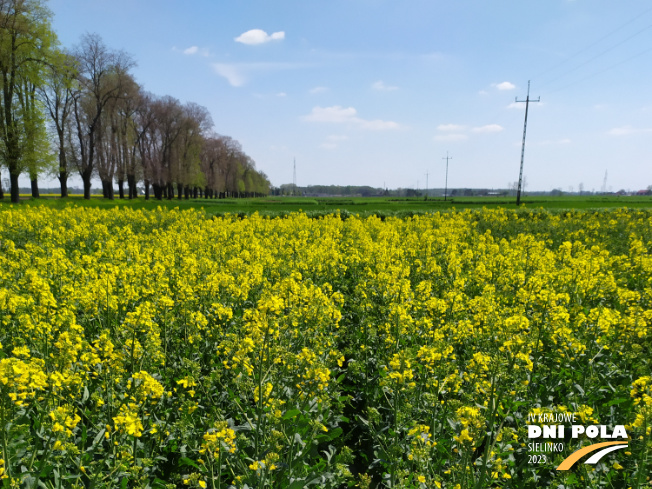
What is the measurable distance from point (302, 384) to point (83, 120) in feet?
164

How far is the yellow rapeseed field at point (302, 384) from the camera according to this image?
303 centimetres

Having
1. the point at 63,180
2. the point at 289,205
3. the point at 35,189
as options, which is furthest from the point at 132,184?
the point at 289,205

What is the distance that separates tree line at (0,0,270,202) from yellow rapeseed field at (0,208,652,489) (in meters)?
32.0

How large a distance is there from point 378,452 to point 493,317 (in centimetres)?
227

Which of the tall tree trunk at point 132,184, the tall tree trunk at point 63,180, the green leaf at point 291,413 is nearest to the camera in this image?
the green leaf at point 291,413

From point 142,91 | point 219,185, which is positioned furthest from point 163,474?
point 219,185

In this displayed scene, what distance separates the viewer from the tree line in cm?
3031

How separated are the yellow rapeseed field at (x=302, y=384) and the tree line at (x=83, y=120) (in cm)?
3205

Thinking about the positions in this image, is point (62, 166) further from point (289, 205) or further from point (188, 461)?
point (188, 461)

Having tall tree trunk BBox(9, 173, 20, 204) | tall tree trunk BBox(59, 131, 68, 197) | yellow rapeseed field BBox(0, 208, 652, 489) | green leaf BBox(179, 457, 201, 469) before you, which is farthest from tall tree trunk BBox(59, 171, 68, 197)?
green leaf BBox(179, 457, 201, 469)

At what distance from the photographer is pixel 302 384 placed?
385cm

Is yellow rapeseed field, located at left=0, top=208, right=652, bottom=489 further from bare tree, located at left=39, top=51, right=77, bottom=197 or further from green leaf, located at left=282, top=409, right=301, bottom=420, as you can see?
bare tree, located at left=39, top=51, right=77, bottom=197

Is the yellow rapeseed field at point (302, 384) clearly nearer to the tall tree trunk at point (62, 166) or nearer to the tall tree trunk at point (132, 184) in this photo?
the tall tree trunk at point (62, 166)

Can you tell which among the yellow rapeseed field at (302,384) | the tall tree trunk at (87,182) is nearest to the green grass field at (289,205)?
the tall tree trunk at (87,182)
